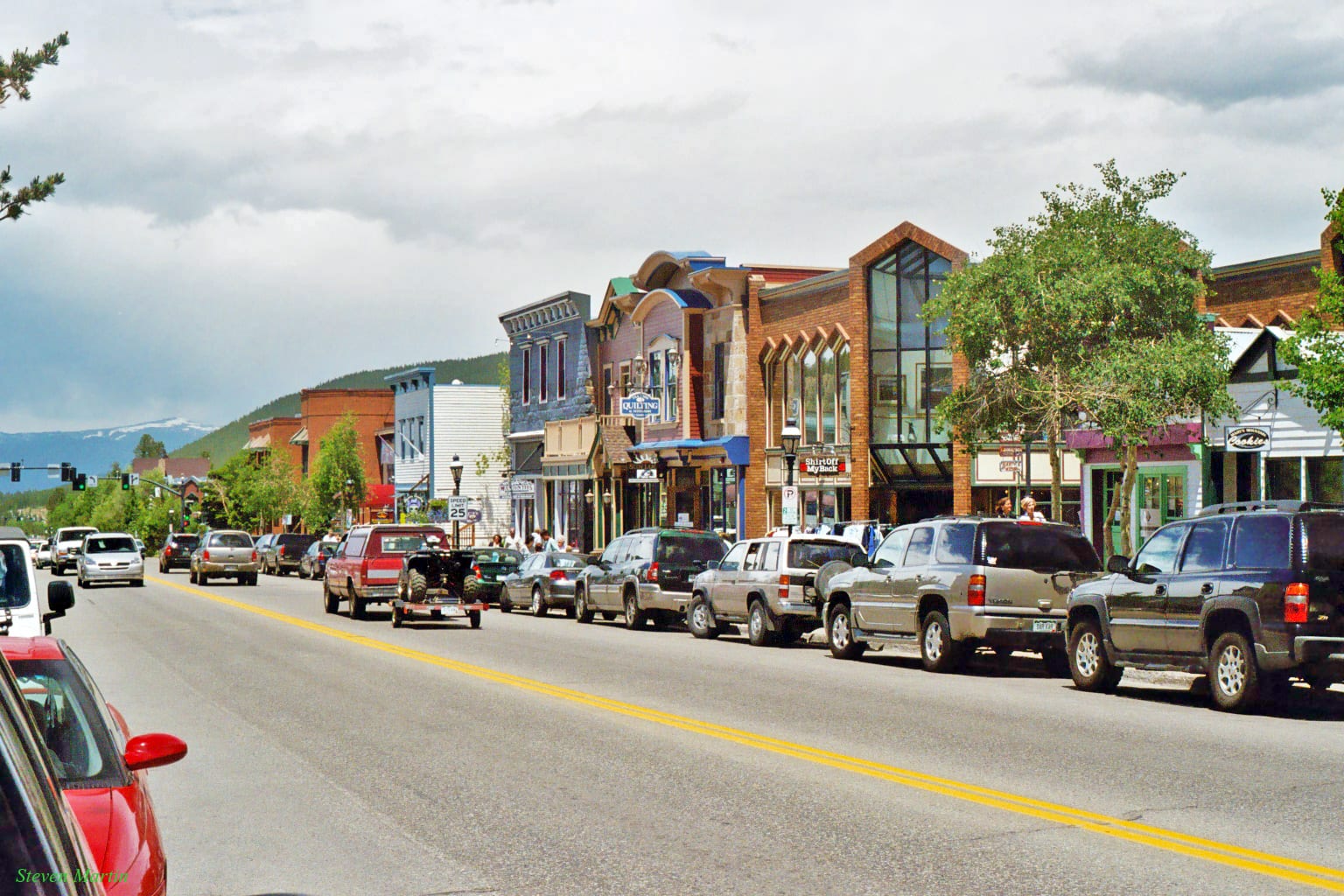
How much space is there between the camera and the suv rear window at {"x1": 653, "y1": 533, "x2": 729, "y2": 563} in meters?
29.2

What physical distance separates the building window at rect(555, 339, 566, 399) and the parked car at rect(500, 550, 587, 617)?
78.0ft

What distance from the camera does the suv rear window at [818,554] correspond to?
24375 millimetres

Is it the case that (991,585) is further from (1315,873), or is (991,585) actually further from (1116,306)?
(1315,873)

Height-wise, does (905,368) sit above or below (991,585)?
above

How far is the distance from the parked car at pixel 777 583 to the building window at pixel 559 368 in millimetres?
34499

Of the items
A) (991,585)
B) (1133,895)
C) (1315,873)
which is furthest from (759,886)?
(991,585)

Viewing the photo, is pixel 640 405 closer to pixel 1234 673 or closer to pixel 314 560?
pixel 314 560

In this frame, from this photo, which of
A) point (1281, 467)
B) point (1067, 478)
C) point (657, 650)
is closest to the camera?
point (657, 650)

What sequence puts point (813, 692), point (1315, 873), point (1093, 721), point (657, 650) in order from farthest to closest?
point (657, 650)
point (813, 692)
point (1093, 721)
point (1315, 873)

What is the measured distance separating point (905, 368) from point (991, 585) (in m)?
22.7

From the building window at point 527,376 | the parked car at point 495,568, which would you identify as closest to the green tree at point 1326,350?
the parked car at point 495,568

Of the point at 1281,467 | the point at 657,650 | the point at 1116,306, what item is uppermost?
the point at 1116,306

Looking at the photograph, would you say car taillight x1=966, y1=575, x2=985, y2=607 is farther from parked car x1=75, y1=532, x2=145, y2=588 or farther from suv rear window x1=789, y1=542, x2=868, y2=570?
parked car x1=75, y1=532, x2=145, y2=588

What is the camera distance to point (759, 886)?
7.45 metres
